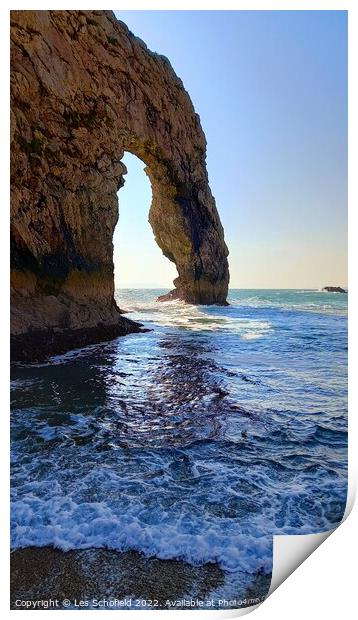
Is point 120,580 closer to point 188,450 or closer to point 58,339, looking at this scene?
point 188,450

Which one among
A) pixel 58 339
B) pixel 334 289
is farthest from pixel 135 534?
pixel 58 339

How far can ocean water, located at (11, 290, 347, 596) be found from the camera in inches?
100

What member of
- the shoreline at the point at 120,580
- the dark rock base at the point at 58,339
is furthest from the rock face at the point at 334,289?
the dark rock base at the point at 58,339

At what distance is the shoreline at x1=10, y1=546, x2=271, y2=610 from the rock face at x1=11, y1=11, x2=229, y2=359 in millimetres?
2779

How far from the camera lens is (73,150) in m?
6.54

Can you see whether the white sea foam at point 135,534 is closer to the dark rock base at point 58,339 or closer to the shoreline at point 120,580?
the shoreline at point 120,580

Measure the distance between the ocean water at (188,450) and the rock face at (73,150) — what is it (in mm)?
1201

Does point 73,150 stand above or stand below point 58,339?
above

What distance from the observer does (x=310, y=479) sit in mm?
3053

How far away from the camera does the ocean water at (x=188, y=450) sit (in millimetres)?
2551

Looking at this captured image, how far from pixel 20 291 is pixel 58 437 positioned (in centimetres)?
263

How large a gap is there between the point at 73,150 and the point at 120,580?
5.99m

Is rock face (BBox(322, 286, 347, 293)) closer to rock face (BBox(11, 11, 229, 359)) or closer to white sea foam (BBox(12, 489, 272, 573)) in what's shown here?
white sea foam (BBox(12, 489, 272, 573))
